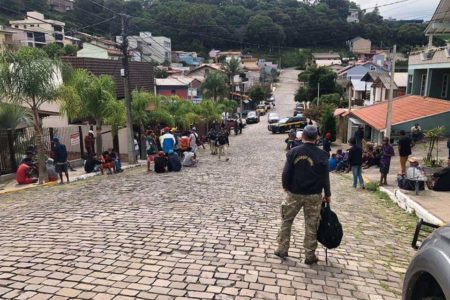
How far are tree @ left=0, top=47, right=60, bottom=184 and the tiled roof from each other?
15607 millimetres

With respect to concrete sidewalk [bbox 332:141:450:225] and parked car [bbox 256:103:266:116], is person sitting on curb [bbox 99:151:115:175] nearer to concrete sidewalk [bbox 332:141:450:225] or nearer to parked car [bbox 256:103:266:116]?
concrete sidewalk [bbox 332:141:450:225]

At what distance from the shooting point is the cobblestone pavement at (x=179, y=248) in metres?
4.43

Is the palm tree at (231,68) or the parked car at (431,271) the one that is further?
the palm tree at (231,68)

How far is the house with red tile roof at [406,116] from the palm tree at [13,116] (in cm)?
1624

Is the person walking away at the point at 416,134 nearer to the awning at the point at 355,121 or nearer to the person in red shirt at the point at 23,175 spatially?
the awning at the point at 355,121

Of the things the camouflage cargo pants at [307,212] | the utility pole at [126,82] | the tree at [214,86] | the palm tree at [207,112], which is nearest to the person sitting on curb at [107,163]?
the utility pole at [126,82]

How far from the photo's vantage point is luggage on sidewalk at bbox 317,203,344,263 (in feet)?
16.5

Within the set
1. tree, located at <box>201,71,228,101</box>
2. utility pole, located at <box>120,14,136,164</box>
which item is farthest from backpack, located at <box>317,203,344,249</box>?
Result: tree, located at <box>201,71,228,101</box>

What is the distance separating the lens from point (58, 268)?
4.79 m

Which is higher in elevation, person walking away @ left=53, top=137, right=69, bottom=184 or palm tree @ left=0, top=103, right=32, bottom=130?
palm tree @ left=0, top=103, right=32, bottom=130

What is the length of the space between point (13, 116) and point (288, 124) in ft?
95.8

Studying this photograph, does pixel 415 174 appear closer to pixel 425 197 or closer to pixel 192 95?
pixel 425 197

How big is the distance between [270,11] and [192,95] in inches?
2566

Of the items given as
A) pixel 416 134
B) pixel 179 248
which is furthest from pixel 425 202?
pixel 416 134
